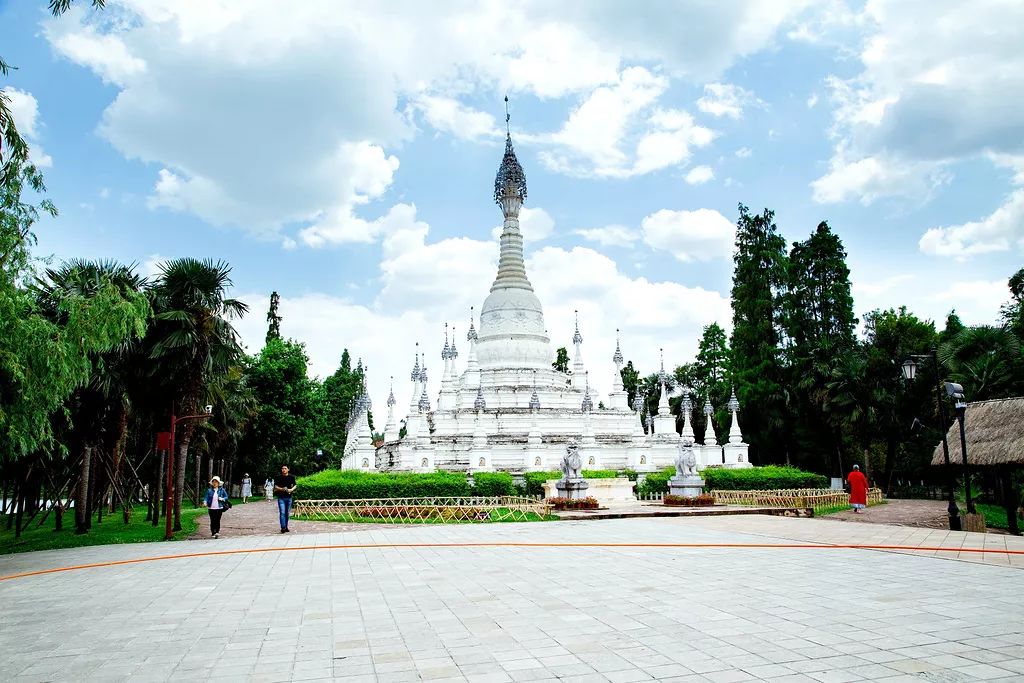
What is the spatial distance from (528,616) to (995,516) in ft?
70.4

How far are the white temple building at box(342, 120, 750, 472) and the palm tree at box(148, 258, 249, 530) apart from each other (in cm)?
1870

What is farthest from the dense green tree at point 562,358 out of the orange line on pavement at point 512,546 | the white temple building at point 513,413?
the orange line on pavement at point 512,546

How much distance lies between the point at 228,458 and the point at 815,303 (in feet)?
137

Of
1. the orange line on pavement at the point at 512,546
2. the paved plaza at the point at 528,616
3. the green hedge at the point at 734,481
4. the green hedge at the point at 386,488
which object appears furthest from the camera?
the green hedge at the point at 734,481

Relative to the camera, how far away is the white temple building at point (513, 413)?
4125cm

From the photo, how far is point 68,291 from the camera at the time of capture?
64.2ft

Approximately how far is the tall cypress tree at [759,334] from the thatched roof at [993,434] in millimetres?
26050

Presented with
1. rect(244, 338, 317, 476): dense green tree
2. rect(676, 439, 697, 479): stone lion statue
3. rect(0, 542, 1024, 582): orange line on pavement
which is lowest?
rect(0, 542, 1024, 582): orange line on pavement

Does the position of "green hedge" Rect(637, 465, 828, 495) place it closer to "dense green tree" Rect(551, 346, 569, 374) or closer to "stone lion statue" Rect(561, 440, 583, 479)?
"stone lion statue" Rect(561, 440, 583, 479)

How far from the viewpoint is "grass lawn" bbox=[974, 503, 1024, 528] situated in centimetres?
2106

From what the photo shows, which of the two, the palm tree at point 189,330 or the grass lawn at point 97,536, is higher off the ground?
the palm tree at point 189,330

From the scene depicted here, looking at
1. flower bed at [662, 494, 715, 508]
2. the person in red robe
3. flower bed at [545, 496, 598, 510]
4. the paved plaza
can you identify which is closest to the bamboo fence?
the person in red robe

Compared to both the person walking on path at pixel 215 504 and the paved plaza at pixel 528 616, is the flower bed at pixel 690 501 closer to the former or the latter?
the paved plaza at pixel 528 616

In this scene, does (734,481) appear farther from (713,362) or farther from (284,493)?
(713,362)
